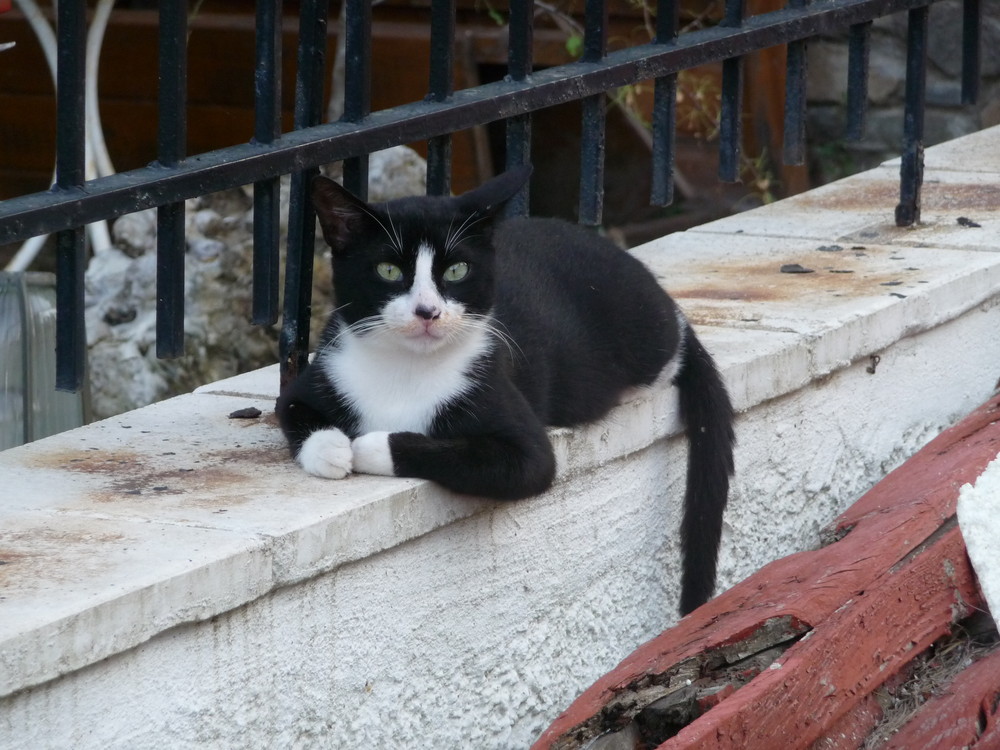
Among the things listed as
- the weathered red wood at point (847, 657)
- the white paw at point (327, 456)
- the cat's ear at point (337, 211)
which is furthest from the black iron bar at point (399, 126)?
the weathered red wood at point (847, 657)

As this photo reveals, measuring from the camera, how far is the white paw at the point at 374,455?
217 centimetres

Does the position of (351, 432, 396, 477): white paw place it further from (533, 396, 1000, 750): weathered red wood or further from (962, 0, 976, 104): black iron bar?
(962, 0, 976, 104): black iron bar

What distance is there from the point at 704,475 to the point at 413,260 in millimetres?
757

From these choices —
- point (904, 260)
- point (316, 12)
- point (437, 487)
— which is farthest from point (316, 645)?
point (904, 260)

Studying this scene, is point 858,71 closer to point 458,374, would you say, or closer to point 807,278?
point 807,278

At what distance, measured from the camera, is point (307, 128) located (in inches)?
96.1

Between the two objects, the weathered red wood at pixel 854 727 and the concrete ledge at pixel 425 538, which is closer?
the concrete ledge at pixel 425 538

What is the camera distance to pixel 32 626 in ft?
5.11

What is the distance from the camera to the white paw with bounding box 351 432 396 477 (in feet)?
7.11

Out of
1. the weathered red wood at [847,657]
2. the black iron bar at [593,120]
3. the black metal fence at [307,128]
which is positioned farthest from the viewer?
the black iron bar at [593,120]

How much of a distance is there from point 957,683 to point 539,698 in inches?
29.0

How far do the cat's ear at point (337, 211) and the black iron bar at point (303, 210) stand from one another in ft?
0.35

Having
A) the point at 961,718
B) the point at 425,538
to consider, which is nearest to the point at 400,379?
the point at 425,538

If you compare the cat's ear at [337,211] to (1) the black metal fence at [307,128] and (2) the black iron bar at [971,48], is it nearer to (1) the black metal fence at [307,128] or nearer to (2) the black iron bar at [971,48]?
(1) the black metal fence at [307,128]
